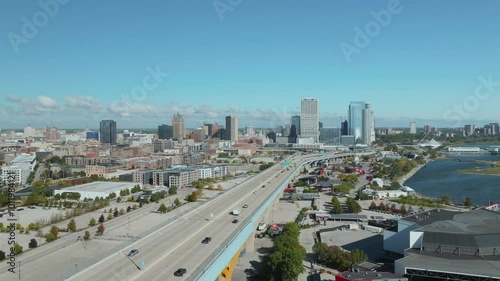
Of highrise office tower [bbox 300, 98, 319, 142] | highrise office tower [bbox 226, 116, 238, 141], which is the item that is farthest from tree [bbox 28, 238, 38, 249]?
highrise office tower [bbox 226, 116, 238, 141]

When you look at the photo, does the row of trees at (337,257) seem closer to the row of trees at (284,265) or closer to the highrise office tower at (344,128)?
the row of trees at (284,265)

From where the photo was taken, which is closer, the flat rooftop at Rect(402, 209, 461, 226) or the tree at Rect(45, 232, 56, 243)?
the flat rooftop at Rect(402, 209, 461, 226)

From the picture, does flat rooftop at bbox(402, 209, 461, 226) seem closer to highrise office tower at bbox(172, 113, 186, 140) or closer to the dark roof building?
the dark roof building

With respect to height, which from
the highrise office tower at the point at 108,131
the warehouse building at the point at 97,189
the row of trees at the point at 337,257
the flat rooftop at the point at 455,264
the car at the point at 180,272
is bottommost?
the row of trees at the point at 337,257

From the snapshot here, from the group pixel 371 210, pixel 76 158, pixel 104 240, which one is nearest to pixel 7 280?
pixel 104 240

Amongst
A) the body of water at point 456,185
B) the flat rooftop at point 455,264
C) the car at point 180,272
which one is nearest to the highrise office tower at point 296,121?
the body of water at point 456,185

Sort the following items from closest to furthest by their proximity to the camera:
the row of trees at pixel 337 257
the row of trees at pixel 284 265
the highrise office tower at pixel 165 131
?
the row of trees at pixel 284 265 → the row of trees at pixel 337 257 → the highrise office tower at pixel 165 131

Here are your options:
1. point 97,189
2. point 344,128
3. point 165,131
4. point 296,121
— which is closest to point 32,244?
point 97,189
